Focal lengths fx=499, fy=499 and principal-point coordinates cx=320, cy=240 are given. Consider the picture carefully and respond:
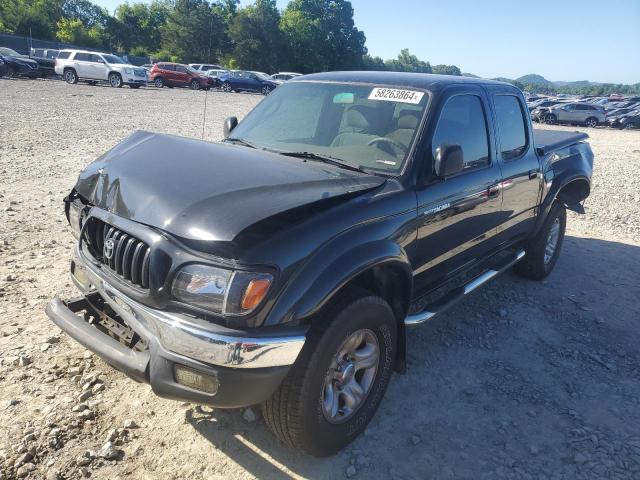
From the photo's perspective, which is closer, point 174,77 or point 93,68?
point 93,68

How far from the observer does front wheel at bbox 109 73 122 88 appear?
28.6 metres

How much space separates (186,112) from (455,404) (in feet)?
56.2

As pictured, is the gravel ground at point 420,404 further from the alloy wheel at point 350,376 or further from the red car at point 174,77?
the red car at point 174,77

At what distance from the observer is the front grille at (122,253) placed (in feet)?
7.73

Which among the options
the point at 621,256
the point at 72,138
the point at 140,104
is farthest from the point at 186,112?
the point at 621,256

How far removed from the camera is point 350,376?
2.73 meters

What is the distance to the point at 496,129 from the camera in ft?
13.4

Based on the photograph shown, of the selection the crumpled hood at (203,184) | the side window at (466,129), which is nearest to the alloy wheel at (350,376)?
the crumpled hood at (203,184)

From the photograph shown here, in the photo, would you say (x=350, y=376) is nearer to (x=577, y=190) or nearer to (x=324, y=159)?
(x=324, y=159)

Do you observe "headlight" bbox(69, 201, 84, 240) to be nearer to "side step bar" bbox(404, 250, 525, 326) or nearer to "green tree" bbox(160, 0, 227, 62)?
"side step bar" bbox(404, 250, 525, 326)

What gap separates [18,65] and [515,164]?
105 ft

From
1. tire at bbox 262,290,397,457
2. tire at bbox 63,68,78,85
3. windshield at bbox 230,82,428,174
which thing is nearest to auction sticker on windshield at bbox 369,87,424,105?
windshield at bbox 230,82,428,174

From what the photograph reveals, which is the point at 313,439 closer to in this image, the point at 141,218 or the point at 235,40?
the point at 141,218

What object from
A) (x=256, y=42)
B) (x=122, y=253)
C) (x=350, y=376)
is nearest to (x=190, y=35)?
(x=256, y=42)
